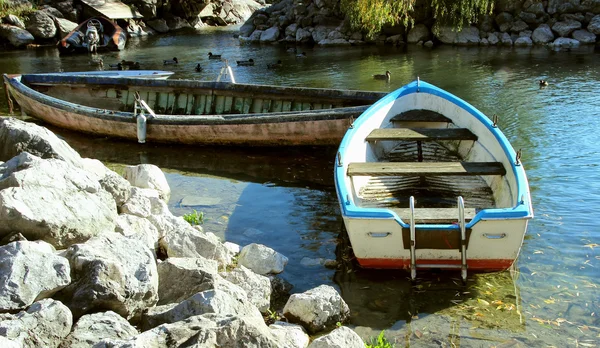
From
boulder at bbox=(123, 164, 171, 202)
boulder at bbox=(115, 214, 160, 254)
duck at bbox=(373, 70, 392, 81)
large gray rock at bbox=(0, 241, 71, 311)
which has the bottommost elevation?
duck at bbox=(373, 70, 392, 81)

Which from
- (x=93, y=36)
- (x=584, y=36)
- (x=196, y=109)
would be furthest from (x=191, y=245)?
(x=93, y=36)

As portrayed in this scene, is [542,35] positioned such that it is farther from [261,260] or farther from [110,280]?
[110,280]

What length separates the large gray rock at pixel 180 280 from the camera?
5262 millimetres

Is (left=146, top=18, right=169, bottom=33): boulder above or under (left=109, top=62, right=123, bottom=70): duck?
under

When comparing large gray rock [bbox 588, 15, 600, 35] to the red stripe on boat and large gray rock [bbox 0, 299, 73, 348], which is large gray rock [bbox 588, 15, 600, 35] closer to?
the red stripe on boat

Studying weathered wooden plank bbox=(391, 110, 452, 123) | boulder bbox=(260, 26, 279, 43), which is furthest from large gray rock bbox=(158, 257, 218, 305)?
boulder bbox=(260, 26, 279, 43)

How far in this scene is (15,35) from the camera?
120 ft

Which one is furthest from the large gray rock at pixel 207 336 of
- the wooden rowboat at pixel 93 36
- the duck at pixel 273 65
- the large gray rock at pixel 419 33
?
the wooden rowboat at pixel 93 36

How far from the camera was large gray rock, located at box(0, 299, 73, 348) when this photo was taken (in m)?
3.91

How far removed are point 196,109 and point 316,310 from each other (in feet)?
32.5

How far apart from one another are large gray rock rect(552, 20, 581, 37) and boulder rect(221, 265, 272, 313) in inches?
1088

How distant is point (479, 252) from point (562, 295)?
101cm

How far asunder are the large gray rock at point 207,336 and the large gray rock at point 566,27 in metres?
29.5

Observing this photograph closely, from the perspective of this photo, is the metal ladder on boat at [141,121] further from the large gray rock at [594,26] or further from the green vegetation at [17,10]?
the green vegetation at [17,10]
